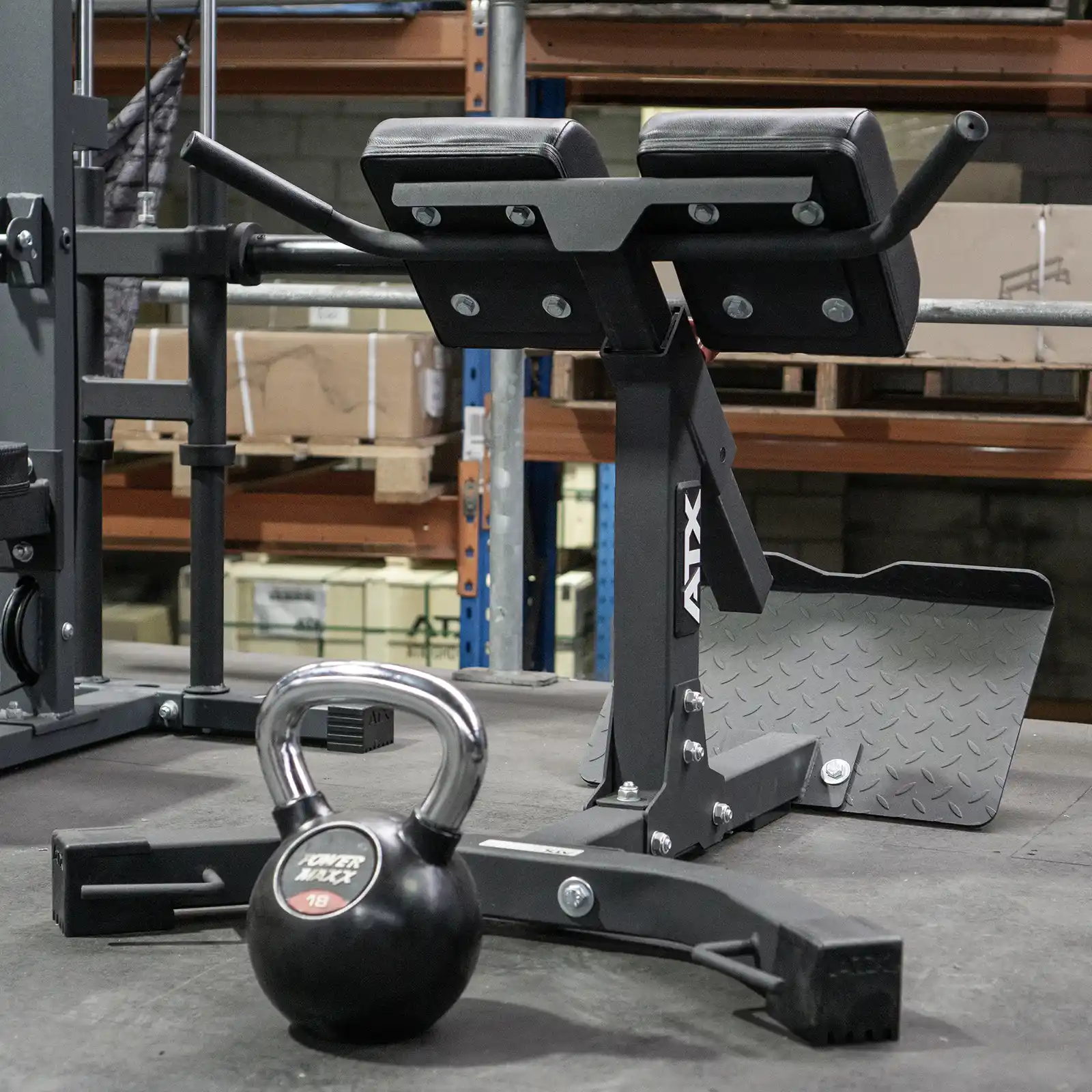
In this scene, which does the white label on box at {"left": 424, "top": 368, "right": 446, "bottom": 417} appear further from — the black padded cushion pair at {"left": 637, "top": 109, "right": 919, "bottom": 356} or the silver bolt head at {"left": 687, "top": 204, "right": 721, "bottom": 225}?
the silver bolt head at {"left": 687, "top": 204, "right": 721, "bottom": 225}

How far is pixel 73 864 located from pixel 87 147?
5.60 feet

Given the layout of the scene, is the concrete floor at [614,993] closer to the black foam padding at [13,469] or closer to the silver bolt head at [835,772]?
the silver bolt head at [835,772]

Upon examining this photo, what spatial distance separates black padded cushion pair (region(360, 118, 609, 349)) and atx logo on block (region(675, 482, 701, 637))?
0.88 ft

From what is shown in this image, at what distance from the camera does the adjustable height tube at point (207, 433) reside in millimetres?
3258

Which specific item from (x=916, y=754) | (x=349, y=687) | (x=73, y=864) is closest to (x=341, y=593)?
(x=916, y=754)

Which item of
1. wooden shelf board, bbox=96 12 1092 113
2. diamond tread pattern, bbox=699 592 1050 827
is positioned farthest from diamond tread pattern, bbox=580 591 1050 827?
wooden shelf board, bbox=96 12 1092 113

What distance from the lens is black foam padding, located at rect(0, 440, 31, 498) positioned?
2.82m

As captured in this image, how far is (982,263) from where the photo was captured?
4711 mm

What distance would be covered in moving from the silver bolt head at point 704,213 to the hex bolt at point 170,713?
175cm

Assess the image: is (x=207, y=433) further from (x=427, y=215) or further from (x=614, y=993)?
(x=614, y=993)

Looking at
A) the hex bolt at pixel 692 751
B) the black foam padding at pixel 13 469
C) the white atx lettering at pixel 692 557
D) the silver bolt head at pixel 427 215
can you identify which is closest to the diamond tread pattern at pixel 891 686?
the hex bolt at pixel 692 751

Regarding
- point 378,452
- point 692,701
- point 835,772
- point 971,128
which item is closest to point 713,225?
point 971,128

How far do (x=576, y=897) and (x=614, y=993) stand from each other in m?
0.14

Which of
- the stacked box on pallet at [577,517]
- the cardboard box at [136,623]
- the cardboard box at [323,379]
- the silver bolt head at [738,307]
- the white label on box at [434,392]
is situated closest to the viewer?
the silver bolt head at [738,307]
